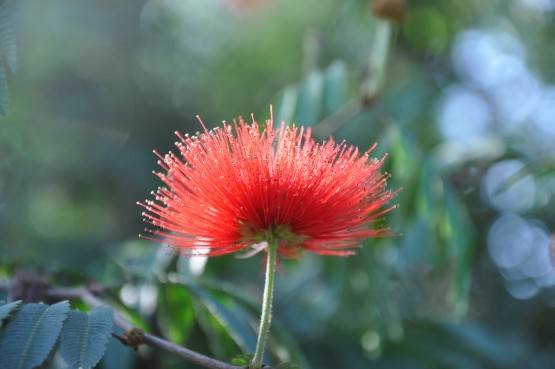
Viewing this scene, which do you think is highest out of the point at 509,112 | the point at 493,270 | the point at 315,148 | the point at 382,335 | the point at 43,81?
the point at 509,112

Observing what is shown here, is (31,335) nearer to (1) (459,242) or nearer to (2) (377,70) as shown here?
(1) (459,242)

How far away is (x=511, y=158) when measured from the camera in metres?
4.01

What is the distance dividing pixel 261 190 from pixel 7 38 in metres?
1.04

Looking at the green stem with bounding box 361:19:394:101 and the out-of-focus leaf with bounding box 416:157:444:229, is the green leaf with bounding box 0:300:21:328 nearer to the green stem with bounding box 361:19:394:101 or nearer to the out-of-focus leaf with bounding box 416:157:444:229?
the out-of-focus leaf with bounding box 416:157:444:229

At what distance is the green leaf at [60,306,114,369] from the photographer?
1929mm

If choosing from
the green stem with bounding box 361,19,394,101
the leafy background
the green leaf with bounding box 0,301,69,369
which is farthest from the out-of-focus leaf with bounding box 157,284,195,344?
the green stem with bounding box 361,19,394,101

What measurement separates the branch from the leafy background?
0.29 metres

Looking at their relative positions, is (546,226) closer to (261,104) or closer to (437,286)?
(437,286)

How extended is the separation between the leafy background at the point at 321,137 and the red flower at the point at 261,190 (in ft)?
2.36

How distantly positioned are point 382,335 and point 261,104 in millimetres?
3614

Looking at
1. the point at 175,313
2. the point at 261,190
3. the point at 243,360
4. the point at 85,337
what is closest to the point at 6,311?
the point at 85,337

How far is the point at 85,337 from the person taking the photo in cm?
200

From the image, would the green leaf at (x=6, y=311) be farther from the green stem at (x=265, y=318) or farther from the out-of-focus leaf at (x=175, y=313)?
the out-of-focus leaf at (x=175, y=313)

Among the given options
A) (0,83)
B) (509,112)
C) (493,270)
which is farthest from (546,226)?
(0,83)
